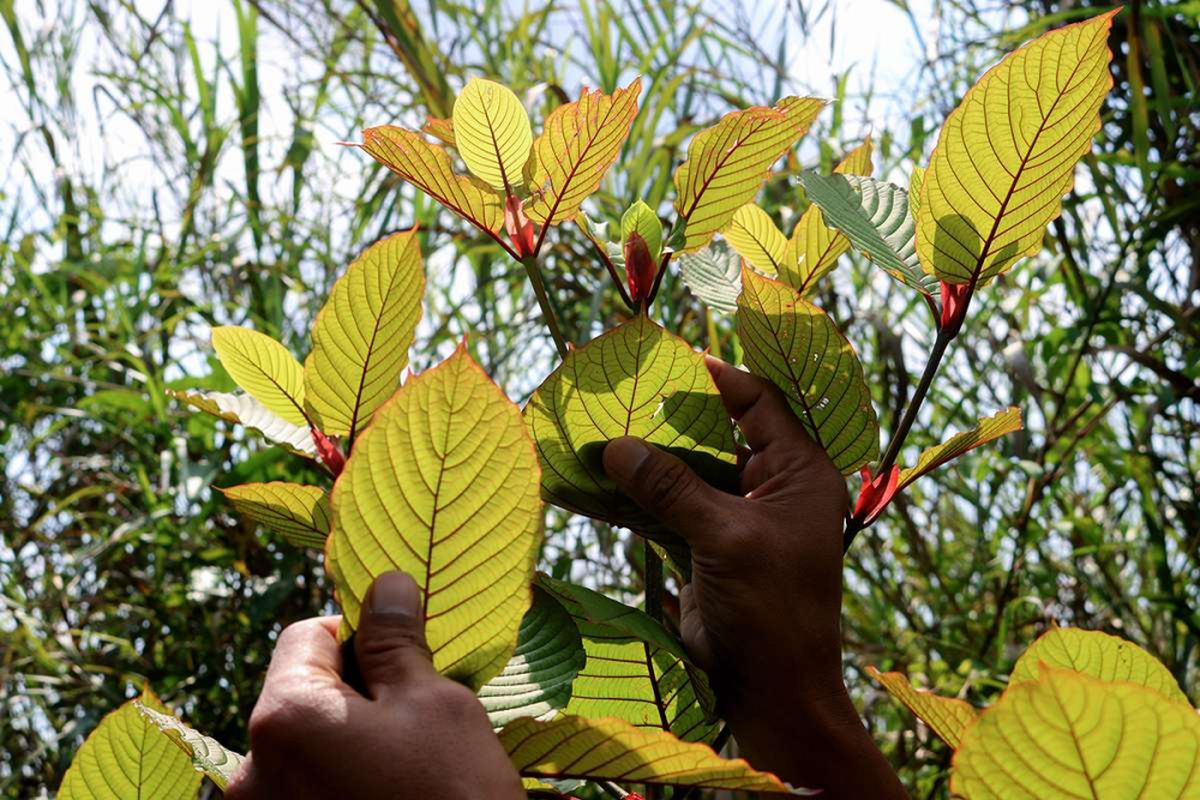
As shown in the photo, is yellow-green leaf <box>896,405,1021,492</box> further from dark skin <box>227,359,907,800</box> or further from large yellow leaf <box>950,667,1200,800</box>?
large yellow leaf <box>950,667,1200,800</box>

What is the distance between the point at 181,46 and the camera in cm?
191

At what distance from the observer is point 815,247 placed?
1.70 ft

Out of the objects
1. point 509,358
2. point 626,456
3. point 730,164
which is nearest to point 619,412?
point 626,456

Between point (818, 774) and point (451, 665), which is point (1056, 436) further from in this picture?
point (451, 665)

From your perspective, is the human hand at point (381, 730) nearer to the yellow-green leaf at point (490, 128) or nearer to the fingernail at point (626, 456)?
the fingernail at point (626, 456)

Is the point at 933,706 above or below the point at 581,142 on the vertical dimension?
below

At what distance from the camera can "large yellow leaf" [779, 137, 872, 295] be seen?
20.2 inches

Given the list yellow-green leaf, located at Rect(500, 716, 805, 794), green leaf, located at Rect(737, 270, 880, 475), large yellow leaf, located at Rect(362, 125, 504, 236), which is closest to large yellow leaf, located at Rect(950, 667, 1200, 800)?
yellow-green leaf, located at Rect(500, 716, 805, 794)

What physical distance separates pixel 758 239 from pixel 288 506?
0.92 ft

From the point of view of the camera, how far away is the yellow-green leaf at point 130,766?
0.38 m

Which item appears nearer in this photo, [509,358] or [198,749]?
[198,749]

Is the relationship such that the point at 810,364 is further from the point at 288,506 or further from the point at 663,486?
the point at 288,506

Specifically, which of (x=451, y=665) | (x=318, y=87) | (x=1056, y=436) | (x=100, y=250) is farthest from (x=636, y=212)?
(x=100, y=250)

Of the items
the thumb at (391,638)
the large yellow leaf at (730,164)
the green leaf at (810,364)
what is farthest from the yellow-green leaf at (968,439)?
the thumb at (391,638)
